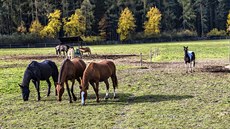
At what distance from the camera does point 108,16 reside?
87.2 meters

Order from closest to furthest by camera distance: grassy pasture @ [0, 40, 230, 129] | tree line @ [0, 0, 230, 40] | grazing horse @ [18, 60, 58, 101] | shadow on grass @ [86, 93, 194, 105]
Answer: grassy pasture @ [0, 40, 230, 129]
shadow on grass @ [86, 93, 194, 105]
grazing horse @ [18, 60, 58, 101]
tree line @ [0, 0, 230, 40]

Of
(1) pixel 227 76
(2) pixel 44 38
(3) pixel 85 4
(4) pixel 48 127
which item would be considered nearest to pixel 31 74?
(4) pixel 48 127

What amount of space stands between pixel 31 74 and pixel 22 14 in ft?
241

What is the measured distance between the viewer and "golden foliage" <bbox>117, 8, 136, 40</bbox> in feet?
266

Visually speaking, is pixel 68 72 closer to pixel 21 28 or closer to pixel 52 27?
pixel 52 27

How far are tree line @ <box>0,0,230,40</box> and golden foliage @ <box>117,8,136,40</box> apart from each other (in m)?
1.01

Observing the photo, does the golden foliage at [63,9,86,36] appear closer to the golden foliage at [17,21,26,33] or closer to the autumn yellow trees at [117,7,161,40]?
the autumn yellow trees at [117,7,161,40]

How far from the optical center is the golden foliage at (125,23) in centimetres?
8100

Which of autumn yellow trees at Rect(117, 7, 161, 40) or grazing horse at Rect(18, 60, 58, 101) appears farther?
autumn yellow trees at Rect(117, 7, 161, 40)

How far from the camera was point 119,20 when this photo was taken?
82.6 m

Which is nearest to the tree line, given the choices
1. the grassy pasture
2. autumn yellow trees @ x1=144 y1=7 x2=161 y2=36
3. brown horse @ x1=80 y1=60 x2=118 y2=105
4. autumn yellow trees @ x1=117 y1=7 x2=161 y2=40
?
autumn yellow trees @ x1=144 y1=7 x2=161 y2=36

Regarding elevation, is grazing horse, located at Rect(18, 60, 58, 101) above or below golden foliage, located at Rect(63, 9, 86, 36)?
below

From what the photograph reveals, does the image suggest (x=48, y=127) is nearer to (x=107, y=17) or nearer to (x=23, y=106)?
(x=23, y=106)

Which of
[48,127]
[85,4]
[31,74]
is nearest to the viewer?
[48,127]
